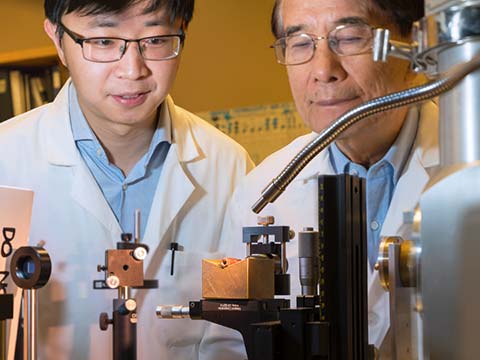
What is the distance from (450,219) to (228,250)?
4.56ft

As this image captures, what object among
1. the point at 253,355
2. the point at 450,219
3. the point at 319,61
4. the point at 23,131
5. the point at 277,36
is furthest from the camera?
the point at 23,131

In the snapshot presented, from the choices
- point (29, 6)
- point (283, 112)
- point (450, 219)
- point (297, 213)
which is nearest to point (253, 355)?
point (450, 219)

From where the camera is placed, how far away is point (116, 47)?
1865mm

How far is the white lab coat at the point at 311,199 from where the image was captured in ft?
4.89

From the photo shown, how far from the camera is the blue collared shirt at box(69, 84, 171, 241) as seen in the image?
2.01m

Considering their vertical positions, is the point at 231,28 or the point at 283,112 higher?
the point at 231,28

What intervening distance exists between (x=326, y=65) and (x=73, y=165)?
2.40 ft

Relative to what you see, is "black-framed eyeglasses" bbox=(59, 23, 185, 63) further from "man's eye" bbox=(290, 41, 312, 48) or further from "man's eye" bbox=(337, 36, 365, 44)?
"man's eye" bbox=(337, 36, 365, 44)

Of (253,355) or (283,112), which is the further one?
(283,112)

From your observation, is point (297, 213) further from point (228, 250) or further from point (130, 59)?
point (130, 59)

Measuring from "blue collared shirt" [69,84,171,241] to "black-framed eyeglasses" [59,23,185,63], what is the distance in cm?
24

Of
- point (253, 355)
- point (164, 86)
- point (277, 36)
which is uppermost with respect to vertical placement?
point (277, 36)

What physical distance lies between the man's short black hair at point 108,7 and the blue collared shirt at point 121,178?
273 mm

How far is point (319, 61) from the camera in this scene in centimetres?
166
